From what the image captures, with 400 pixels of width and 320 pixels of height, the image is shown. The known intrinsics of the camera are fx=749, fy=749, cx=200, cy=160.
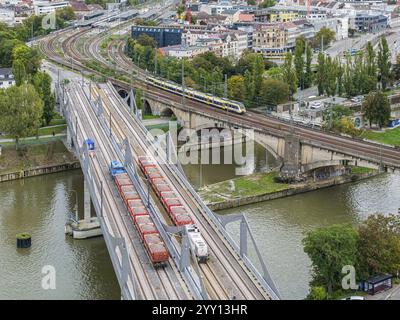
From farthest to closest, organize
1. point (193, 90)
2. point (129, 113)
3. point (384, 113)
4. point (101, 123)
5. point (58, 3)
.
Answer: point (58, 3) → point (193, 90) → point (384, 113) → point (129, 113) → point (101, 123)

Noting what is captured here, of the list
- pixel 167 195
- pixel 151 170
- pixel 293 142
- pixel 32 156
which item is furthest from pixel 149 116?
pixel 167 195

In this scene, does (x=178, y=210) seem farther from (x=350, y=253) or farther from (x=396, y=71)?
(x=396, y=71)

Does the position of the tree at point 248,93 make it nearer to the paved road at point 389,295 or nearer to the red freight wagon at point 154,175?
the red freight wagon at point 154,175

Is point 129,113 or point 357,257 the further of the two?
point 129,113

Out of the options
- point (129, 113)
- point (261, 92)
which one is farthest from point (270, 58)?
point (129, 113)

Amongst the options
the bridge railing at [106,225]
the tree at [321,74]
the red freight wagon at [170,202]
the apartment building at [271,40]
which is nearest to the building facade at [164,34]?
the apartment building at [271,40]

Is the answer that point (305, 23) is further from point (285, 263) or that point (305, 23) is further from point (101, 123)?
point (285, 263)

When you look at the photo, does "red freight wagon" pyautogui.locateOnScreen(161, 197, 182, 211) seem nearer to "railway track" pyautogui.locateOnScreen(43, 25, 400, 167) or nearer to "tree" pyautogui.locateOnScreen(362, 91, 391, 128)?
"railway track" pyautogui.locateOnScreen(43, 25, 400, 167)
